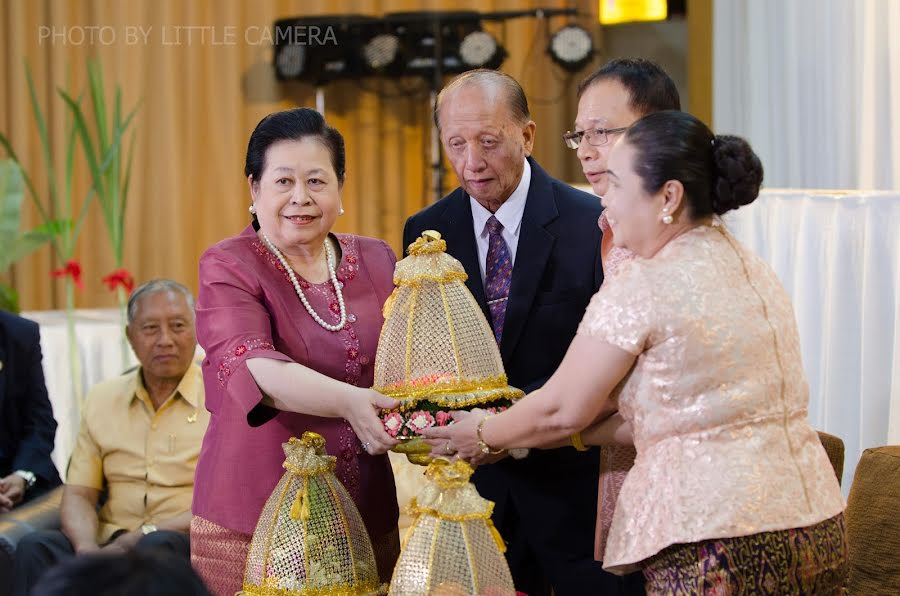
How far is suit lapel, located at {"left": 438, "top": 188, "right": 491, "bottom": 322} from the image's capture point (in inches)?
100

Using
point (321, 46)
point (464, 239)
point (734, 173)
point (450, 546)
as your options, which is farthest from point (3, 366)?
point (321, 46)

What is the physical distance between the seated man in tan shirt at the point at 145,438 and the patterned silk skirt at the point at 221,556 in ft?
5.54

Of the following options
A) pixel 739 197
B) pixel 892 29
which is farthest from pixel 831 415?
pixel 739 197

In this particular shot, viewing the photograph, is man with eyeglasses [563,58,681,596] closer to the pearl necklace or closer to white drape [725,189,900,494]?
the pearl necklace

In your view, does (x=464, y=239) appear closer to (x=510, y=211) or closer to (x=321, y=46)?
(x=510, y=211)

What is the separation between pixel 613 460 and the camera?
2.25 meters

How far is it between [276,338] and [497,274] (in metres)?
0.56

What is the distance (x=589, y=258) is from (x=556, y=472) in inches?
18.4

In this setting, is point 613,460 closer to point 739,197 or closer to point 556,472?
point 556,472

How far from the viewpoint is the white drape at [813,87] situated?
4.72 meters

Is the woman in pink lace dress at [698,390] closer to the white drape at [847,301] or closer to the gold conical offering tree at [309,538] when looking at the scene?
the gold conical offering tree at [309,538]

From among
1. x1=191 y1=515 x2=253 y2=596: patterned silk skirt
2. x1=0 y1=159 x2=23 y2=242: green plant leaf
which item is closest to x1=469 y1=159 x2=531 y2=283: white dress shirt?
x1=191 y1=515 x2=253 y2=596: patterned silk skirt

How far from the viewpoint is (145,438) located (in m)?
4.02

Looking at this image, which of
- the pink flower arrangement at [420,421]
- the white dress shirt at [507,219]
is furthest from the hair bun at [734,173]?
the white dress shirt at [507,219]
